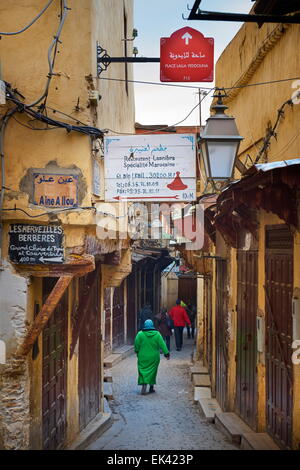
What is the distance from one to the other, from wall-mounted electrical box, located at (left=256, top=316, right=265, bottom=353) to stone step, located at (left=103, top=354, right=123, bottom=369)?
7799 mm

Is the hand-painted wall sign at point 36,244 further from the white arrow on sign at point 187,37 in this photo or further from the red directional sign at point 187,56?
the white arrow on sign at point 187,37

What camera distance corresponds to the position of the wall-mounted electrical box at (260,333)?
7.30 meters

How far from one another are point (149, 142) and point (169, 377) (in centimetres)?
900

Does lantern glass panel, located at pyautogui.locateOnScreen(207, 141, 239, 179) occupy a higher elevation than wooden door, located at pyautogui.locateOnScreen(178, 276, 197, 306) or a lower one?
higher

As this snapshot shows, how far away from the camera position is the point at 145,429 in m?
9.33

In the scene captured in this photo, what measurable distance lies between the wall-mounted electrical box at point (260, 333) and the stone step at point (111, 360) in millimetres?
7799

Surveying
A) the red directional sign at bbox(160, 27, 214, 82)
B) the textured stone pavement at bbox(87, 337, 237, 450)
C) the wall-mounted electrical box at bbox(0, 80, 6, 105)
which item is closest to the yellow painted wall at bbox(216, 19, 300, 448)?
the textured stone pavement at bbox(87, 337, 237, 450)

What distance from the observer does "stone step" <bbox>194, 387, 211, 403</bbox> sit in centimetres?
1128

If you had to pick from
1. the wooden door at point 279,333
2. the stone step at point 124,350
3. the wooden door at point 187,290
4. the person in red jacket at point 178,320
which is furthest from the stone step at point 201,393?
the wooden door at point 187,290

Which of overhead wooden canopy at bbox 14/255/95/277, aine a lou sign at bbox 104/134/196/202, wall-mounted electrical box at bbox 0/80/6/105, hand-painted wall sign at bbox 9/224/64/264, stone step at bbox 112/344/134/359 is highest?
wall-mounted electrical box at bbox 0/80/6/105

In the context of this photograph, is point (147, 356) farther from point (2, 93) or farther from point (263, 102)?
point (2, 93)

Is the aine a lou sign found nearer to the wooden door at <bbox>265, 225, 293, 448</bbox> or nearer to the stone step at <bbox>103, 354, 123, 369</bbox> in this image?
the wooden door at <bbox>265, 225, 293, 448</bbox>

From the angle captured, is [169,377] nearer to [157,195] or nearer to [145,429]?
[145,429]

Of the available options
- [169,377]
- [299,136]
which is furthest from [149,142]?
[169,377]
